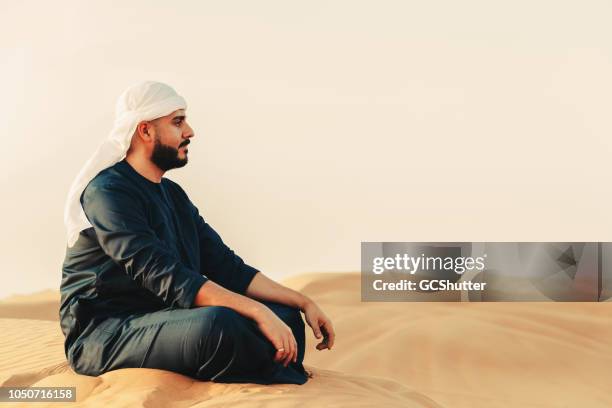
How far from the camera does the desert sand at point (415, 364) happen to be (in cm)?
454

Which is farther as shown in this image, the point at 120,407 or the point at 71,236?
the point at 71,236

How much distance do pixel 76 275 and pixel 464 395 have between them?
379 cm

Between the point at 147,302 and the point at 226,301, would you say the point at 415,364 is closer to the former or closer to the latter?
the point at 147,302

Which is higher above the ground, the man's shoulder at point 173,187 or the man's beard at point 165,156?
the man's beard at point 165,156

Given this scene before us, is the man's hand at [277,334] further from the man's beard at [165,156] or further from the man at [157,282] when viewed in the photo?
the man's beard at [165,156]

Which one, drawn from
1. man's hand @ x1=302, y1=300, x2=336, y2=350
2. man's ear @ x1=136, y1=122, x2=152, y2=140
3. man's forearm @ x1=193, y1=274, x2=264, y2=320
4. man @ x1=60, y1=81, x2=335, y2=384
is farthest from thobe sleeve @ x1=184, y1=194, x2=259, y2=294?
man's forearm @ x1=193, y1=274, x2=264, y2=320

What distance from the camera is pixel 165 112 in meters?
5.12

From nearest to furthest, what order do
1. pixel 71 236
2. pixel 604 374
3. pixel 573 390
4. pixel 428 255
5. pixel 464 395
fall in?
pixel 71 236 → pixel 464 395 → pixel 573 390 → pixel 604 374 → pixel 428 255

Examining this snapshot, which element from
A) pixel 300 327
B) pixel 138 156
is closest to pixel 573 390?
pixel 300 327

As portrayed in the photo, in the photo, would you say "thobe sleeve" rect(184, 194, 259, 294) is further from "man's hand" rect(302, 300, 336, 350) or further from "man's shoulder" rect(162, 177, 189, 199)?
"man's hand" rect(302, 300, 336, 350)

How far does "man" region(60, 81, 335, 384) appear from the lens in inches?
181

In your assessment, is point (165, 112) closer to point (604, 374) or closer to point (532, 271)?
point (604, 374)

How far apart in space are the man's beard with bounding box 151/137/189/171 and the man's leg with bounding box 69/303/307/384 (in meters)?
0.87

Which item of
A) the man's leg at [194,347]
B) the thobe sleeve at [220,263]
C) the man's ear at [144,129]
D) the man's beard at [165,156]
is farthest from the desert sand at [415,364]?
the man's ear at [144,129]
